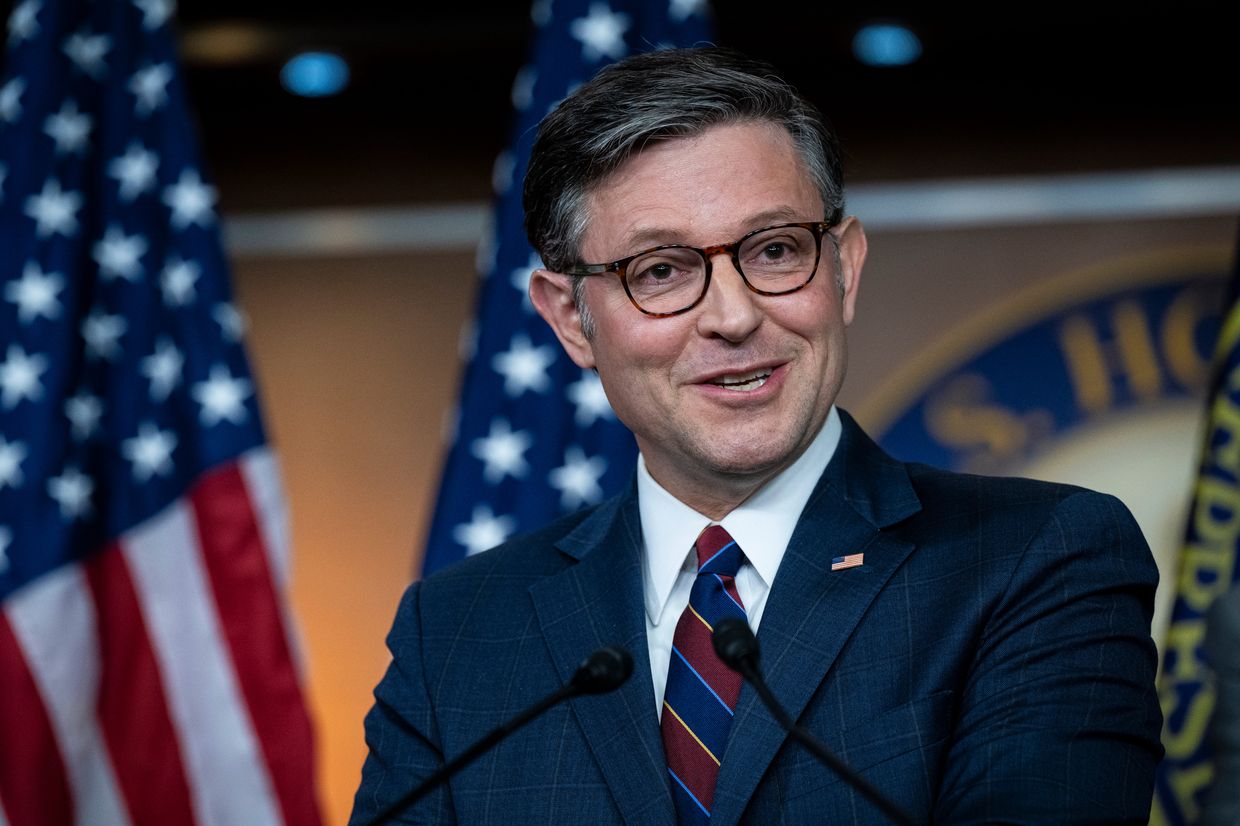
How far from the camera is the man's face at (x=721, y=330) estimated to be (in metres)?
1.60

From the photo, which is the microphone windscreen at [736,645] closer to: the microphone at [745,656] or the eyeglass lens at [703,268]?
the microphone at [745,656]

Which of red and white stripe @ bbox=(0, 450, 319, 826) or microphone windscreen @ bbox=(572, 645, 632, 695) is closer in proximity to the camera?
microphone windscreen @ bbox=(572, 645, 632, 695)

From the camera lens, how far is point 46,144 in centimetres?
304

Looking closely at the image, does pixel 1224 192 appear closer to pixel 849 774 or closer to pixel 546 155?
pixel 546 155

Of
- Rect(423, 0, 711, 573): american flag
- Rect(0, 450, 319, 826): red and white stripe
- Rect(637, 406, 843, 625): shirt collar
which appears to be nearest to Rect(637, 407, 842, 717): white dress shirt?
Rect(637, 406, 843, 625): shirt collar

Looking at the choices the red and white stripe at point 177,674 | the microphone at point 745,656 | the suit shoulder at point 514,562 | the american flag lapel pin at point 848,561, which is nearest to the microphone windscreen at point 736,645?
the microphone at point 745,656

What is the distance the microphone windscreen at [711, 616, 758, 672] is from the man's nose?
433 millimetres

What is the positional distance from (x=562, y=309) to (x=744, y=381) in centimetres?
36

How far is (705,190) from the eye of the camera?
1.61m

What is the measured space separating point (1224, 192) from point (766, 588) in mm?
2944

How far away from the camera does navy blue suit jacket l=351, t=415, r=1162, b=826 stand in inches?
53.4

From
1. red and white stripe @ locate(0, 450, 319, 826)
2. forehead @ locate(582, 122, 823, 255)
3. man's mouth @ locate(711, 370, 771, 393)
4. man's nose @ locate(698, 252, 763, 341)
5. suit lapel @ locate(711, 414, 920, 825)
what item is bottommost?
red and white stripe @ locate(0, 450, 319, 826)

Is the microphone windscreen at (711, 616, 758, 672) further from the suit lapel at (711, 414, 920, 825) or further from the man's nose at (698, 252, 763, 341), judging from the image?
the man's nose at (698, 252, 763, 341)

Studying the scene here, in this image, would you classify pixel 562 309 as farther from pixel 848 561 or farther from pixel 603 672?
pixel 603 672
